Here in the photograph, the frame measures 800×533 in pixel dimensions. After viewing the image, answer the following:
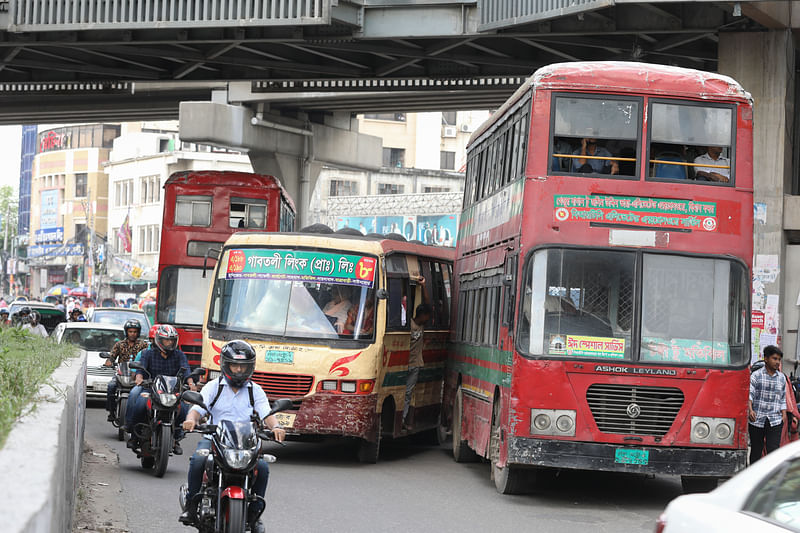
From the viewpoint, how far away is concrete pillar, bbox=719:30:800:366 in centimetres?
2017

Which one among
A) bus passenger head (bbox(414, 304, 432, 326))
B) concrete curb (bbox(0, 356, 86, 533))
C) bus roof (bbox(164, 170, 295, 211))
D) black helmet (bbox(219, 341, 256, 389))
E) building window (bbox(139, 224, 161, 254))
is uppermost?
building window (bbox(139, 224, 161, 254))

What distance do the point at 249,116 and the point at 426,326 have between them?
74.1 feet

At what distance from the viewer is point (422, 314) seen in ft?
60.5

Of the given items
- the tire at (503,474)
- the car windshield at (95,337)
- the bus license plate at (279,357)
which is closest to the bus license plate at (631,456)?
the tire at (503,474)

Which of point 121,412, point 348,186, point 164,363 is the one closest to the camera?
point 164,363

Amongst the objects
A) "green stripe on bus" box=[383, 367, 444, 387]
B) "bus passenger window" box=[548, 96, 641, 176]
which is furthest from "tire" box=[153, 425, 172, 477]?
"bus passenger window" box=[548, 96, 641, 176]

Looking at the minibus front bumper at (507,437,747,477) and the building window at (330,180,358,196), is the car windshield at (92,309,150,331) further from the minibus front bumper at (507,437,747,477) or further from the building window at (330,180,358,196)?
the building window at (330,180,358,196)

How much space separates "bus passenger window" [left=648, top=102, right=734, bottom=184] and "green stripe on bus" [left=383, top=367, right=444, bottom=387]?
498 centimetres

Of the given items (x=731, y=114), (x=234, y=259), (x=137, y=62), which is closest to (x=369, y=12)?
(x=137, y=62)

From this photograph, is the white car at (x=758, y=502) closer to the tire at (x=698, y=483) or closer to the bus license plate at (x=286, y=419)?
the tire at (x=698, y=483)

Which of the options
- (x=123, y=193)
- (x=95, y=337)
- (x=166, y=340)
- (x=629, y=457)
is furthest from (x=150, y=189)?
(x=629, y=457)

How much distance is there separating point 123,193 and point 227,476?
8904 centimetres

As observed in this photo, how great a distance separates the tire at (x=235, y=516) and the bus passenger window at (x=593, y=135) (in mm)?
5925

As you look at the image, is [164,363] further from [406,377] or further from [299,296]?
[406,377]
